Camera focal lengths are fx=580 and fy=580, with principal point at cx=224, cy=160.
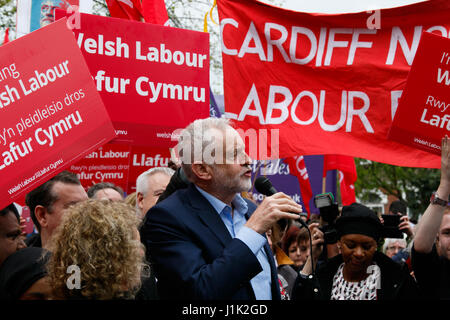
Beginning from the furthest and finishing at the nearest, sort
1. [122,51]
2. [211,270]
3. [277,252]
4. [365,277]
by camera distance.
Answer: [277,252]
[122,51]
[365,277]
[211,270]

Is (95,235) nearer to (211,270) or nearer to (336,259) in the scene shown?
(211,270)

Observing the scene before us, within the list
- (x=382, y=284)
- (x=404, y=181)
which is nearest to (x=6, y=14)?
(x=382, y=284)

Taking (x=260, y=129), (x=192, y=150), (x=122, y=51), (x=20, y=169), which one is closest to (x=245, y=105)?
(x=260, y=129)

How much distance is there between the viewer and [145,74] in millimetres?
4570

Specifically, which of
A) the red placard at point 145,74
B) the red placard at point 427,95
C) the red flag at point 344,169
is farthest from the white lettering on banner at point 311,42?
the red flag at point 344,169

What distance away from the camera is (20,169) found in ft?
10.2

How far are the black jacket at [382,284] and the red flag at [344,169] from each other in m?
3.10

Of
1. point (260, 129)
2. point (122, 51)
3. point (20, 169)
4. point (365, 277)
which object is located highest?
point (122, 51)

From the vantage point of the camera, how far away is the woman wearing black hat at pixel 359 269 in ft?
12.4

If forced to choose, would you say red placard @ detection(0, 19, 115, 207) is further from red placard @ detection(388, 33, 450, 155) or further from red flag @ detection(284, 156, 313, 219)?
red flag @ detection(284, 156, 313, 219)

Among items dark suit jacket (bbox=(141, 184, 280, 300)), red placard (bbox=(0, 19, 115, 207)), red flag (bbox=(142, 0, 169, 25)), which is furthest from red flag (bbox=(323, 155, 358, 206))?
dark suit jacket (bbox=(141, 184, 280, 300))

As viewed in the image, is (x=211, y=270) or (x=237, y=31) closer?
(x=211, y=270)

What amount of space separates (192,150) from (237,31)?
2.04m

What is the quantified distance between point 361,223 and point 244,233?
1672mm
